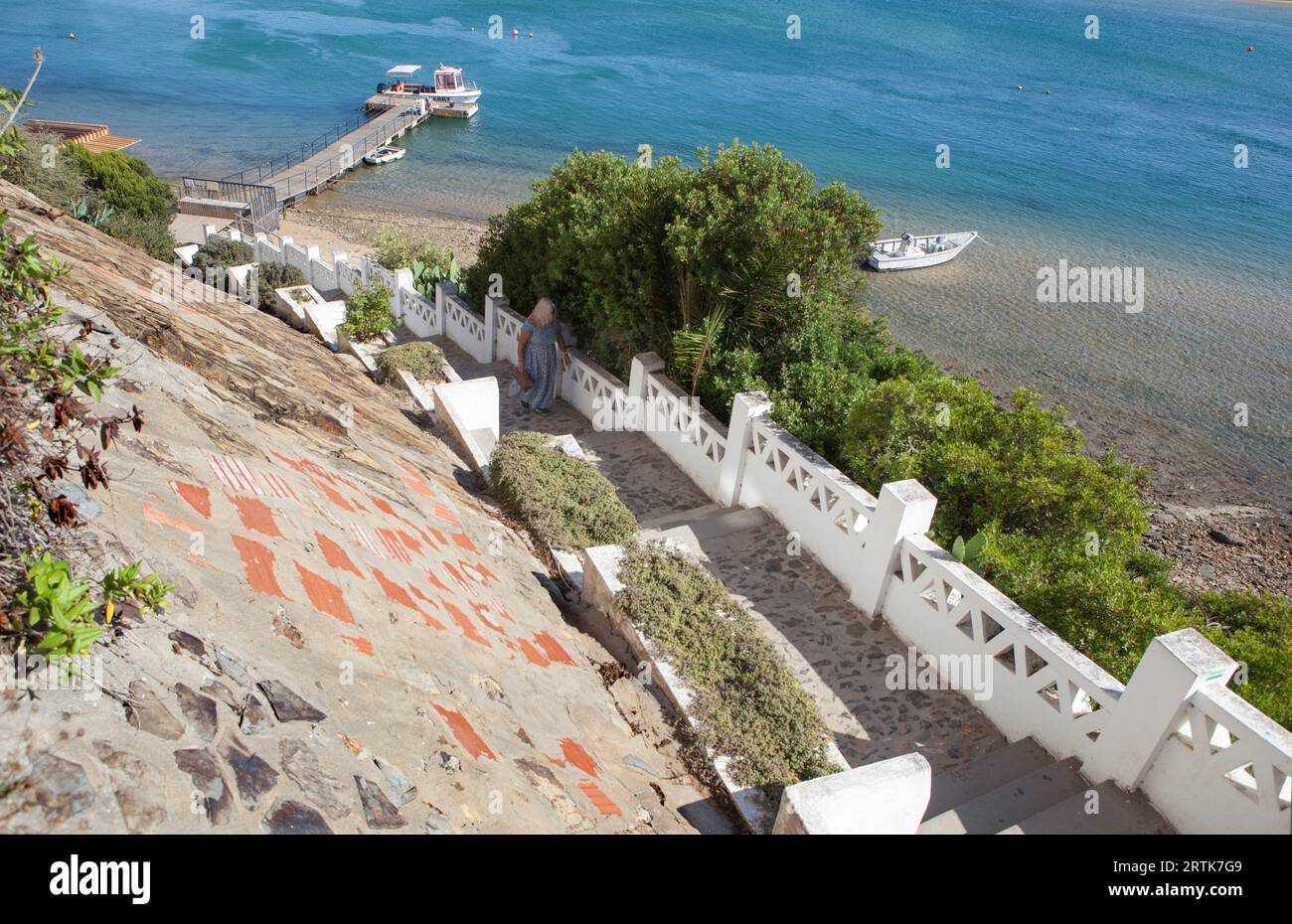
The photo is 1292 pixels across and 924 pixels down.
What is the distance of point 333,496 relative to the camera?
6.34 meters

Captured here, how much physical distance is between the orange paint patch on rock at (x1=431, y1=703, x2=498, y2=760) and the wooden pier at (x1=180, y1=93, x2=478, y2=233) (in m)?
31.9

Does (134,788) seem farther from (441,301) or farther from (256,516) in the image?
(441,301)

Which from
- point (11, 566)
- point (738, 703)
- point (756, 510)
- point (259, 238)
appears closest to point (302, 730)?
point (11, 566)

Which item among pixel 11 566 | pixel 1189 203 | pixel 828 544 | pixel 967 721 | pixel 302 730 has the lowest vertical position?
pixel 967 721

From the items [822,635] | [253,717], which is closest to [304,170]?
[822,635]

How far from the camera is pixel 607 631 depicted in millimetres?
7188

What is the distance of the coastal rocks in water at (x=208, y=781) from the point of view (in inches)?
126

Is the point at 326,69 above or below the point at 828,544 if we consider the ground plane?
above

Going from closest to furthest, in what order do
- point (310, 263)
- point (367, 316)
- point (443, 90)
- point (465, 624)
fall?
1. point (465, 624)
2. point (367, 316)
3. point (310, 263)
4. point (443, 90)

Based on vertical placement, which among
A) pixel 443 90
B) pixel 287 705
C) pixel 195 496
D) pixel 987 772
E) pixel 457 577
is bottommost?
pixel 987 772

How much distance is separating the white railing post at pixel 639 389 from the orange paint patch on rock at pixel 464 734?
7280 millimetres

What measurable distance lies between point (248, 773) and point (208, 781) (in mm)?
190

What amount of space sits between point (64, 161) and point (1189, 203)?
46781 millimetres

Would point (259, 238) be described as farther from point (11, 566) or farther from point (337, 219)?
point (11, 566)
